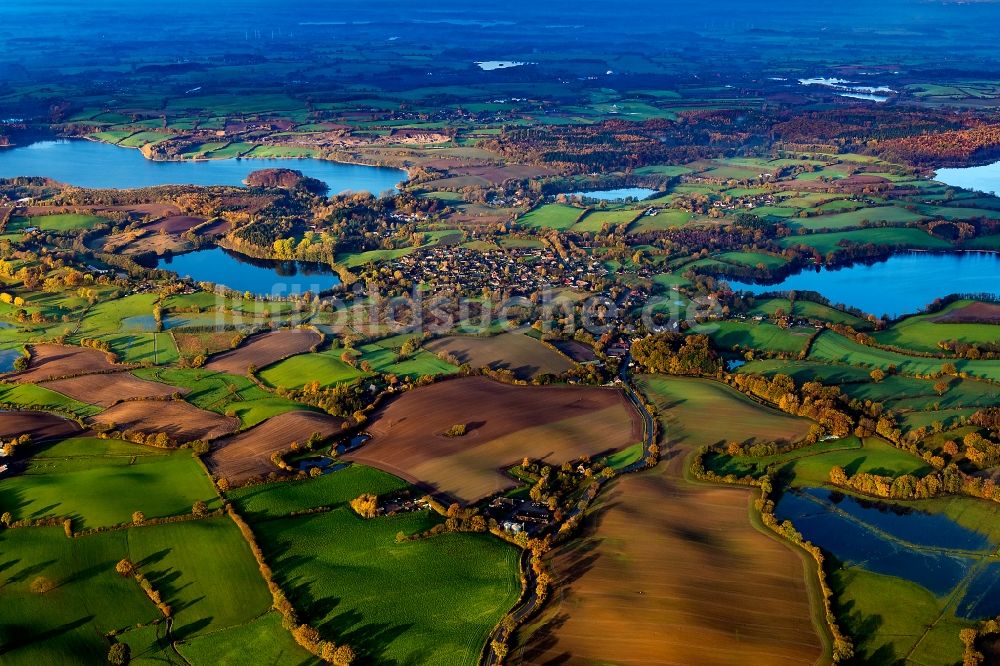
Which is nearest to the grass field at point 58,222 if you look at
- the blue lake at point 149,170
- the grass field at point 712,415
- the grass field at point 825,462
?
the blue lake at point 149,170

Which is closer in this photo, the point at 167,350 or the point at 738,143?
the point at 167,350

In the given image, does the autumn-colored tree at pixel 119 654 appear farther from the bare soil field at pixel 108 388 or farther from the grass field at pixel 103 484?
the bare soil field at pixel 108 388

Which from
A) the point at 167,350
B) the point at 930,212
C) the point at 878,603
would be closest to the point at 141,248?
the point at 167,350

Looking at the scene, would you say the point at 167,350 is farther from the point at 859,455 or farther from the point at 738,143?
the point at 738,143

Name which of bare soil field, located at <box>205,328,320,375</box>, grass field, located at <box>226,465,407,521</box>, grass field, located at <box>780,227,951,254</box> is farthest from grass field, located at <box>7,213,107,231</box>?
grass field, located at <box>780,227,951,254</box>

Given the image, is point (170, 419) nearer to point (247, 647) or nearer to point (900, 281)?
point (247, 647)

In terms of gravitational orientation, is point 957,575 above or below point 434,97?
below
